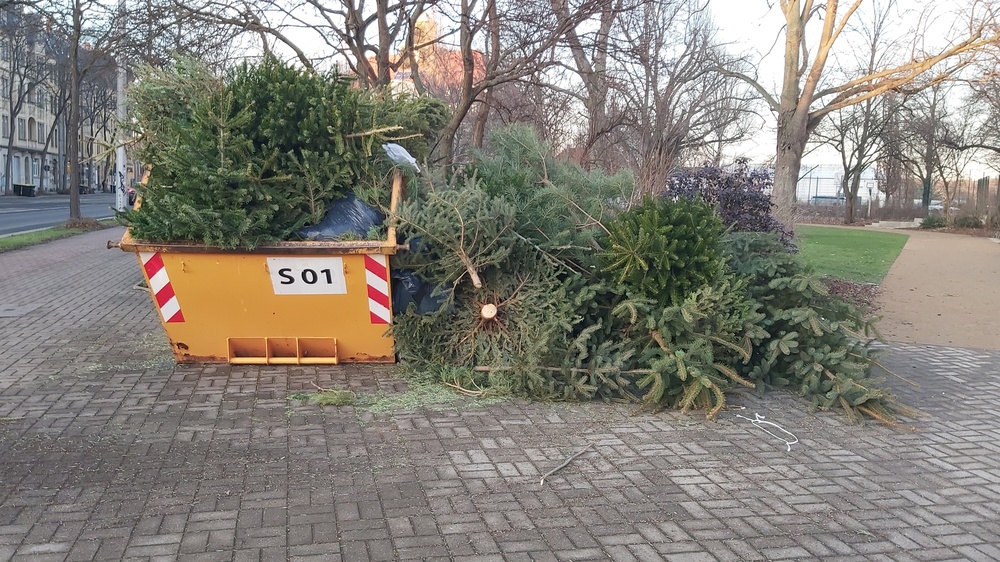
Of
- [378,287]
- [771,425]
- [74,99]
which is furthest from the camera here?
[74,99]

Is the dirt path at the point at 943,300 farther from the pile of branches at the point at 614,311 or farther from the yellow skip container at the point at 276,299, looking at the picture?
the yellow skip container at the point at 276,299

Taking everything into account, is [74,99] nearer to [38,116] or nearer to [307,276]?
[307,276]

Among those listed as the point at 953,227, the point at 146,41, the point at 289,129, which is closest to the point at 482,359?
the point at 289,129

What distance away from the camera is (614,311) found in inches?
227

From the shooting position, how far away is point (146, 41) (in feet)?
38.0

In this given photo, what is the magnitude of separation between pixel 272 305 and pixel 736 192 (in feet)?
20.9

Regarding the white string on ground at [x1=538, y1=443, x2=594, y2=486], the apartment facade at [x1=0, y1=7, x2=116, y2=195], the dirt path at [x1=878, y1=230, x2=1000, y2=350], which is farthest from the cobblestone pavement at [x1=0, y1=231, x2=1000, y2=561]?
the apartment facade at [x1=0, y1=7, x2=116, y2=195]

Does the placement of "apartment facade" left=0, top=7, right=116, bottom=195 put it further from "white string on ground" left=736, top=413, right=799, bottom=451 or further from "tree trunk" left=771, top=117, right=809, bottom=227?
"white string on ground" left=736, top=413, right=799, bottom=451

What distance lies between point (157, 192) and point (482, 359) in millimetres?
2780

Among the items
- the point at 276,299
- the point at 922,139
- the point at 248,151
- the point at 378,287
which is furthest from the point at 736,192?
the point at 922,139

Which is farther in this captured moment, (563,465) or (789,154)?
(789,154)

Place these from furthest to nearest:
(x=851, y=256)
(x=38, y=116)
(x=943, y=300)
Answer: (x=38, y=116) < (x=851, y=256) < (x=943, y=300)

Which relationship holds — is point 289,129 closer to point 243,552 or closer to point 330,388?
point 330,388

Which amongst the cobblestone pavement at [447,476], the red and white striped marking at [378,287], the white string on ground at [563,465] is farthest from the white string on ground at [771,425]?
the red and white striped marking at [378,287]
